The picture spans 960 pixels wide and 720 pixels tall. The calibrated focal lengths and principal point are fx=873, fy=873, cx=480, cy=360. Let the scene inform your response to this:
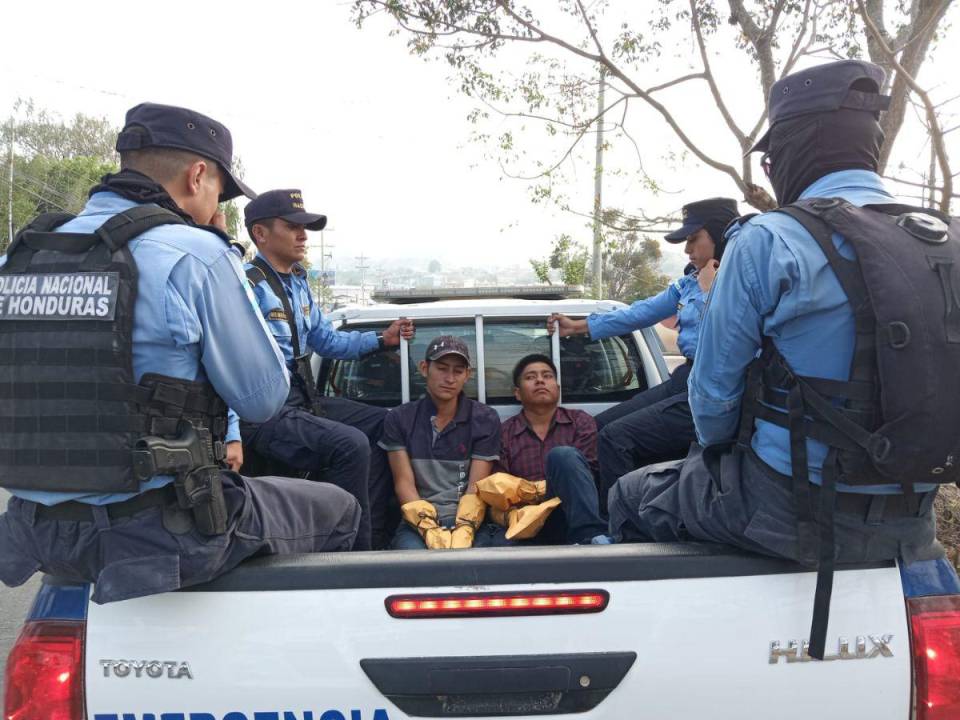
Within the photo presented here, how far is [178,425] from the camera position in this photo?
2.17 metres

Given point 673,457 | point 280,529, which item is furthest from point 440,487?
point 280,529

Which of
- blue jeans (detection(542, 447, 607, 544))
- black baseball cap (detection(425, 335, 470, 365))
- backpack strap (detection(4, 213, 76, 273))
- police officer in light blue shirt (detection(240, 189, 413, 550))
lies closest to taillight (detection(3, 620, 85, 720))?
backpack strap (detection(4, 213, 76, 273))

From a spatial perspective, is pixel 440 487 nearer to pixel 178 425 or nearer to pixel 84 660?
pixel 178 425

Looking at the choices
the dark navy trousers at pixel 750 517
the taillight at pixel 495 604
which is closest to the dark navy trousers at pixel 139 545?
the taillight at pixel 495 604

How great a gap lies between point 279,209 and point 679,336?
7.07ft

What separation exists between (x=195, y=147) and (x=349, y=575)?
1321 mm

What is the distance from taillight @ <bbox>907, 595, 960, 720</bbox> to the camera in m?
1.89

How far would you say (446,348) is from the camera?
4188mm

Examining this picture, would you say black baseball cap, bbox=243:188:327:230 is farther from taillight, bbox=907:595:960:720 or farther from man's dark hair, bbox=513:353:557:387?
taillight, bbox=907:595:960:720

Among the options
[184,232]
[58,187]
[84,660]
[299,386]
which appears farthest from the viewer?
[58,187]

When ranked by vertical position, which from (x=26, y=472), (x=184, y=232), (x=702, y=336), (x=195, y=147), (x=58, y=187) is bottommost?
(x=26, y=472)

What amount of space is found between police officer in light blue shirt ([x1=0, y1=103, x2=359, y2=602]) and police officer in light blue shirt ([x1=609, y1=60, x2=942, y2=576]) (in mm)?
1151

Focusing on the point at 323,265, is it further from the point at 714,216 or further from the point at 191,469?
the point at 191,469

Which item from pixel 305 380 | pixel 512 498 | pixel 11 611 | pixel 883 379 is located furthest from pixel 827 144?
pixel 11 611
